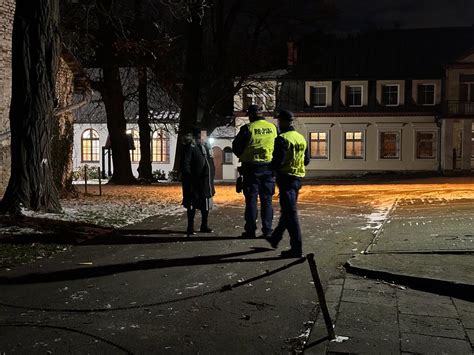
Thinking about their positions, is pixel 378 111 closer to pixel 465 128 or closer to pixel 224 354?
pixel 465 128

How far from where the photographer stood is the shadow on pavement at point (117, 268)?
24.2 ft

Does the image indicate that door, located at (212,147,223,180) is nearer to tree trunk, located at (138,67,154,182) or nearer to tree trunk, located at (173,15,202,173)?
tree trunk, located at (173,15,202,173)

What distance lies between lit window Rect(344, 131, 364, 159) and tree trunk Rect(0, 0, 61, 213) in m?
31.8

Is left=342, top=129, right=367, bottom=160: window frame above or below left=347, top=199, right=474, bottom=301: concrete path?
above

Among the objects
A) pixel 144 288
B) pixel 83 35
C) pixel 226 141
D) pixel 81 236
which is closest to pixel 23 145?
pixel 81 236

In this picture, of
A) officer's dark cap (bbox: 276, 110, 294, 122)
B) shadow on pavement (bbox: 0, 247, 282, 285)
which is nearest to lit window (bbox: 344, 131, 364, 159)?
shadow on pavement (bbox: 0, 247, 282, 285)

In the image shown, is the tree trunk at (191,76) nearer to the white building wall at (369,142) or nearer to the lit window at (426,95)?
the white building wall at (369,142)

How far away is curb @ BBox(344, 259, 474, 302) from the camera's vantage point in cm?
650

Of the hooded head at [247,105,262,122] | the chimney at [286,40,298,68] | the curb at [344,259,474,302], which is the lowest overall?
the curb at [344,259,474,302]

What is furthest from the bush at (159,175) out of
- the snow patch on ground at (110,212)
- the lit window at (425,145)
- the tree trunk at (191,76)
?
the snow patch on ground at (110,212)

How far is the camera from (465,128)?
4109 centimetres

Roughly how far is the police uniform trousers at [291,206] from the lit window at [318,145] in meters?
35.0

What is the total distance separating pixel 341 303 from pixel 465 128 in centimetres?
3807

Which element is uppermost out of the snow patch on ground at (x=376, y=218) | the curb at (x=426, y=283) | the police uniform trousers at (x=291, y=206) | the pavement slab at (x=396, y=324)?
the police uniform trousers at (x=291, y=206)
